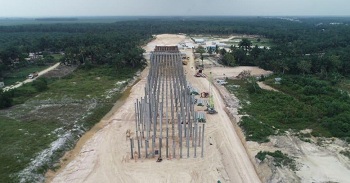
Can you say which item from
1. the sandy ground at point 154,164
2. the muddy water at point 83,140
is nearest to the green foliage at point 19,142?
the muddy water at point 83,140

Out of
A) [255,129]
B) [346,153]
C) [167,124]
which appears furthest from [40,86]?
[346,153]

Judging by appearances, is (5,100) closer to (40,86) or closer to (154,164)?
(40,86)

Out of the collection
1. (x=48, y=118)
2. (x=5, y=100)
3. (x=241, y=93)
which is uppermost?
(x=5, y=100)

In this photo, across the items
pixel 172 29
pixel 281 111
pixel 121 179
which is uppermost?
pixel 172 29

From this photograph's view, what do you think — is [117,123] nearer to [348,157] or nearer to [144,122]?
[144,122]

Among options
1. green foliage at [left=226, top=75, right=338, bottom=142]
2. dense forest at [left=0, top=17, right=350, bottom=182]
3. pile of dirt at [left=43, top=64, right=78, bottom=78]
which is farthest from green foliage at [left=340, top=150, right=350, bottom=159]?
pile of dirt at [left=43, top=64, right=78, bottom=78]

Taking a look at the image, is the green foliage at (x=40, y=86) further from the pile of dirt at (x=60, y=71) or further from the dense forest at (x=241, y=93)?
the pile of dirt at (x=60, y=71)

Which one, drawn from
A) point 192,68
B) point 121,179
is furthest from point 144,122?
point 192,68

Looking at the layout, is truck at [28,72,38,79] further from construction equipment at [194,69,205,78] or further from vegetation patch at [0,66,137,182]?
construction equipment at [194,69,205,78]
